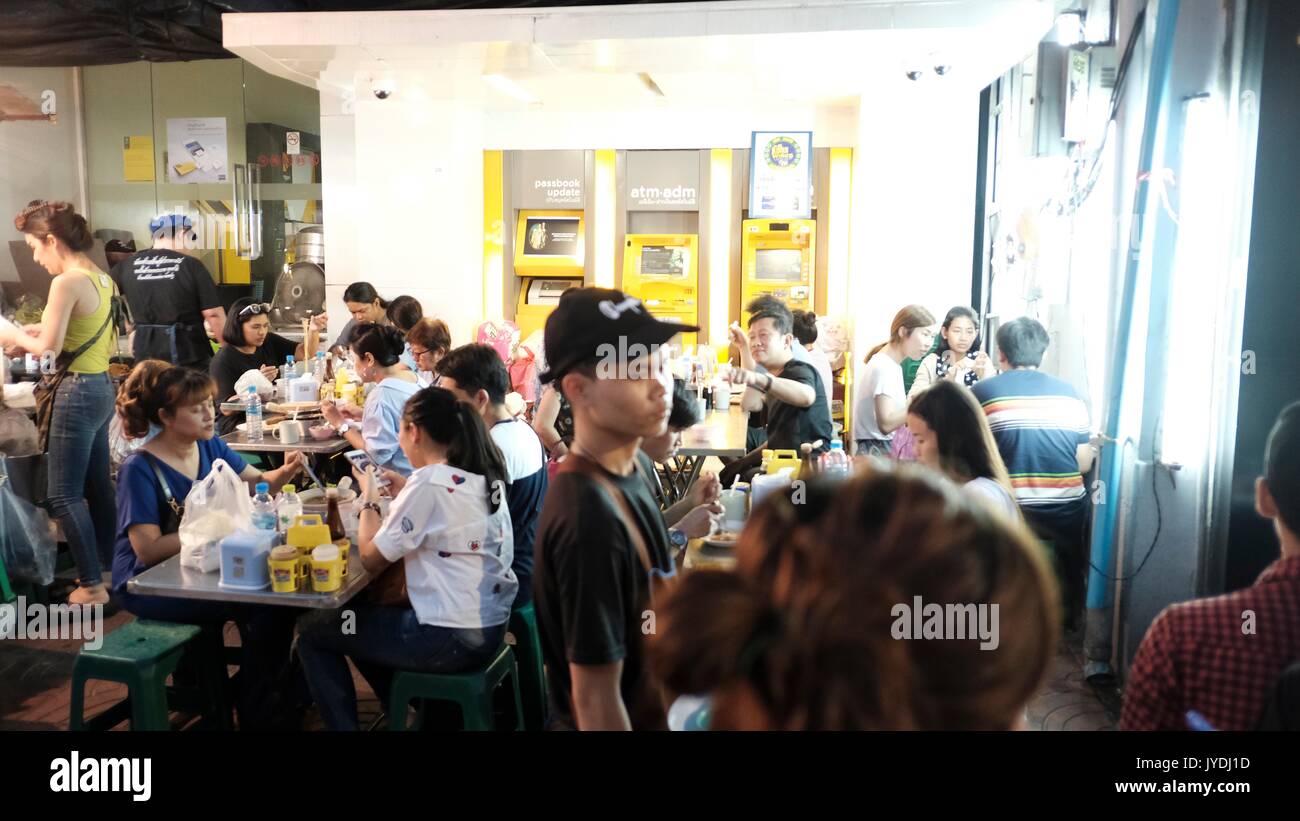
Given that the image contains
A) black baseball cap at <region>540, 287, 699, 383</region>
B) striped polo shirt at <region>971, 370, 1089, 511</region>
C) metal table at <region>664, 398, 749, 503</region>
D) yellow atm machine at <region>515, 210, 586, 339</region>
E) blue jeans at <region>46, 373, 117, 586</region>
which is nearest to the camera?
black baseball cap at <region>540, 287, 699, 383</region>

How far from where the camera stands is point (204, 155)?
27.1 ft

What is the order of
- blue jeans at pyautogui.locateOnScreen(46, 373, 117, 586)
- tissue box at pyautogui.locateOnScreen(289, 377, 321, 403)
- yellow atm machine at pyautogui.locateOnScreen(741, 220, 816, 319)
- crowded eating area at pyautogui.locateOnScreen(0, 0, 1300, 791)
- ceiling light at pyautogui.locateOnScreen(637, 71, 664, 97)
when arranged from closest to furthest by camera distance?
crowded eating area at pyautogui.locateOnScreen(0, 0, 1300, 791)
blue jeans at pyautogui.locateOnScreen(46, 373, 117, 586)
tissue box at pyautogui.locateOnScreen(289, 377, 321, 403)
ceiling light at pyautogui.locateOnScreen(637, 71, 664, 97)
yellow atm machine at pyautogui.locateOnScreen(741, 220, 816, 319)

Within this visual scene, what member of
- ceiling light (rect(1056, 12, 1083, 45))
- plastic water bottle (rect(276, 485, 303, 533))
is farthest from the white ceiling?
plastic water bottle (rect(276, 485, 303, 533))

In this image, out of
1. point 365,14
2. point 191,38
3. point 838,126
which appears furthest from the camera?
point 838,126

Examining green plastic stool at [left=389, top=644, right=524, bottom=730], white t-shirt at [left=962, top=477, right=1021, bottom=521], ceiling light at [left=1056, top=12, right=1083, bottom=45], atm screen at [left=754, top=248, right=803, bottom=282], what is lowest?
green plastic stool at [left=389, top=644, right=524, bottom=730]

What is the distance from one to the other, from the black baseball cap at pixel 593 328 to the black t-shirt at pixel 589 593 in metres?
0.22

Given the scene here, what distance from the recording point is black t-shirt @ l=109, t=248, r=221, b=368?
5.02m

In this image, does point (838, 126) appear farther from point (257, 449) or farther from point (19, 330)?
point (19, 330)

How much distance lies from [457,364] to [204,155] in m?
6.41

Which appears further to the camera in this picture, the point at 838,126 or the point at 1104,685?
the point at 838,126

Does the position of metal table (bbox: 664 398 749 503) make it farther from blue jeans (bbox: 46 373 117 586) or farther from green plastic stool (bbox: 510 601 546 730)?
blue jeans (bbox: 46 373 117 586)

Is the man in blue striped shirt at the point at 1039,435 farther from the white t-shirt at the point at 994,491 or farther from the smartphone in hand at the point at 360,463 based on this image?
the smartphone in hand at the point at 360,463

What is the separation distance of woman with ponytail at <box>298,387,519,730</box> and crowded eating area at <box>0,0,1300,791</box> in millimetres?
12

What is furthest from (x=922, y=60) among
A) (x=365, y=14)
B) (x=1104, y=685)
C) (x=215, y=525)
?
(x=215, y=525)
